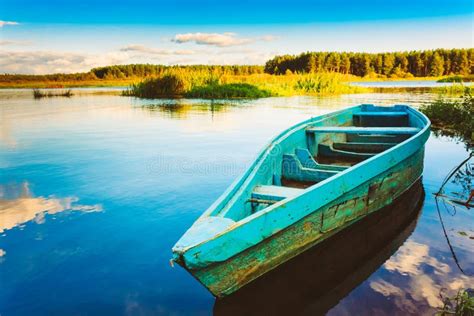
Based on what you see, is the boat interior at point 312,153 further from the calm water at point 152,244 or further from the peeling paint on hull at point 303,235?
the calm water at point 152,244

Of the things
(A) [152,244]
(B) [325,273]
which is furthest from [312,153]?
(A) [152,244]

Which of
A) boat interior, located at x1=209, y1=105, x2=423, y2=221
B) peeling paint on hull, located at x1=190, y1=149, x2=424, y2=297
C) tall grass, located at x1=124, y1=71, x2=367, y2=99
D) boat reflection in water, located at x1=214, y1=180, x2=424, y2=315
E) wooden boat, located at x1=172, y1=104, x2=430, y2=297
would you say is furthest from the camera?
tall grass, located at x1=124, y1=71, x2=367, y2=99

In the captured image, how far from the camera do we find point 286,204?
3057 mm

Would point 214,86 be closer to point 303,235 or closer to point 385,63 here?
point 303,235

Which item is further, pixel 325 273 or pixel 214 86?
pixel 214 86

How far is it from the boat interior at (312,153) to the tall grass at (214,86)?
1610 centimetres

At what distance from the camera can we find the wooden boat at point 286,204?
8.84 feet

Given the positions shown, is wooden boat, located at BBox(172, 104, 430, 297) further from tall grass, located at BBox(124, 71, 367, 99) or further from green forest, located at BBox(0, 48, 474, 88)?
green forest, located at BBox(0, 48, 474, 88)

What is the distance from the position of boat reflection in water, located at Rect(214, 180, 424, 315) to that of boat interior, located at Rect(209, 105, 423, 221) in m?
0.66

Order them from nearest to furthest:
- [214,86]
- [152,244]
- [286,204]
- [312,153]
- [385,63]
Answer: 1. [286,204]
2. [152,244]
3. [312,153]
4. [214,86]
5. [385,63]

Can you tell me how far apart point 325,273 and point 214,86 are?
70.2 feet

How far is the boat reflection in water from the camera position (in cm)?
314

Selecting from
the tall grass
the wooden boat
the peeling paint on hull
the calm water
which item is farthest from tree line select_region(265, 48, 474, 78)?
the peeling paint on hull

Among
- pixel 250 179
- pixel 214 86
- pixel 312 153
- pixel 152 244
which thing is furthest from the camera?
pixel 214 86
